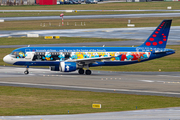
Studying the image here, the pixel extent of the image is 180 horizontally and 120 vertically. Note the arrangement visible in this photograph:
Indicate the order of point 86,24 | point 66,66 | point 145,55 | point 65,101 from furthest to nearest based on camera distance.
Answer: point 86,24 < point 145,55 < point 66,66 < point 65,101

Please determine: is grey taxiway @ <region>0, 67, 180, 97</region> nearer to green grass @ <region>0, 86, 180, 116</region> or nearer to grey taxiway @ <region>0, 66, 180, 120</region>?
grey taxiway @ <region>0, 66, 180, 120</region>

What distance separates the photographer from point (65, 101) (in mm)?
34750

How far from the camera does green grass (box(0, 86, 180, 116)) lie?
99.7ft

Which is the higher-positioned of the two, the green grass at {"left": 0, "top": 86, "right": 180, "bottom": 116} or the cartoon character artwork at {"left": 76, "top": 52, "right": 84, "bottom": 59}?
the cartoon character artwork at {"left": 76, "top": 52, "right": 84, "bottom": 59}

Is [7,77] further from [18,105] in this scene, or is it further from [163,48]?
[163,48]

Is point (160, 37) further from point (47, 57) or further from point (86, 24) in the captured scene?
point (86, 24)

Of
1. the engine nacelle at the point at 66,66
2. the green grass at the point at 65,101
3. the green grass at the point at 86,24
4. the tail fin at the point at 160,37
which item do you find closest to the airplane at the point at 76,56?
the engine nacelle at the point at 66,66

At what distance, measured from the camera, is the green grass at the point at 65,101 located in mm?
30391

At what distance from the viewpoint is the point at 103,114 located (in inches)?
1127

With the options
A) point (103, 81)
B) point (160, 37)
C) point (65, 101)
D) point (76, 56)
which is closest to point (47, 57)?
point (76, 56)

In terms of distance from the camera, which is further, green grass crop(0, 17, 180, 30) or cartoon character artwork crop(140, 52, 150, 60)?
green grass crop(0, 17, 180, 30)

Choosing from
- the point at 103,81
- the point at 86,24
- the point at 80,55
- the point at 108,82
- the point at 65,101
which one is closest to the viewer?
the point at 65,101

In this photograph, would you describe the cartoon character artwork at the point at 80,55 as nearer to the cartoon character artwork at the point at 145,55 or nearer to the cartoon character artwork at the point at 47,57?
the cartoon character artwork at the point at 47,57

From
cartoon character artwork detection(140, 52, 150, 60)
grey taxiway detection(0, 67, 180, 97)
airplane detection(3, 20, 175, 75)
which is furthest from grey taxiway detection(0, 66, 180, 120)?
cartoon character artwork detection(140, 52, 150, 60)
